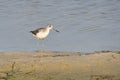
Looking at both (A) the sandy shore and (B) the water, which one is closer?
(A) the sandy shore

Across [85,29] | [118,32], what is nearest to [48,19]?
[85,29]

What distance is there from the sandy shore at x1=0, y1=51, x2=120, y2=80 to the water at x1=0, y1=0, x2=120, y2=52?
276 centimetres

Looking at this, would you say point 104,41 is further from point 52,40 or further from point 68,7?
point 68,7

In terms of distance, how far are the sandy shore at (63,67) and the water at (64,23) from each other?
2.76m

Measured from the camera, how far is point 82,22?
49.8ft

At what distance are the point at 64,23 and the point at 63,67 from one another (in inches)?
250

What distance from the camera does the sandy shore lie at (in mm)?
8383

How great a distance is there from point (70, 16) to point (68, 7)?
Result: 1.61 meters


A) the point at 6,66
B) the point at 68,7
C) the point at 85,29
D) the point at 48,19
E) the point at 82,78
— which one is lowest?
the point at 82,78

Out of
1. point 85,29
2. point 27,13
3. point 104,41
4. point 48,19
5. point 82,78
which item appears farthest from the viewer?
point 27,13

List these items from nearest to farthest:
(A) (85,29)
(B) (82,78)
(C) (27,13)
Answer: (B) (82,78)
(A) (85,29)
(C) (27,13)

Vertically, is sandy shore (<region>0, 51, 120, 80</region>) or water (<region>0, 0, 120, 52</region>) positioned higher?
water (<region>0, 0, 120, 52</region>)

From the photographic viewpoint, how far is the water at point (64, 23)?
1298cm

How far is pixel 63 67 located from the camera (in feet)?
29.9
